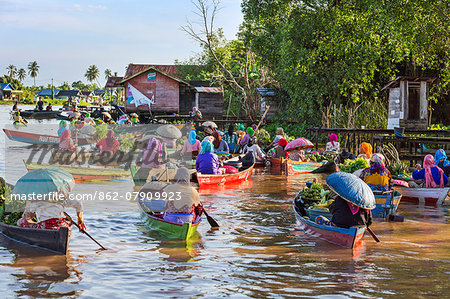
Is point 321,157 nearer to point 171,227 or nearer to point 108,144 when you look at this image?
point 108,144

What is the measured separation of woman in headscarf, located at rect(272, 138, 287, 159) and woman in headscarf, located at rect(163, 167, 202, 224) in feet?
42.6

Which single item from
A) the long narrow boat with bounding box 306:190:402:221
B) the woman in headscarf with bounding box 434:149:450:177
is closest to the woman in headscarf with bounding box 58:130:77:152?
the long narrow boat with bounding box 306:190:402:221

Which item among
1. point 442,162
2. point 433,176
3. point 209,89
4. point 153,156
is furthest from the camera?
point 209,89

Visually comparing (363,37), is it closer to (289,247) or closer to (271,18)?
(271,18)

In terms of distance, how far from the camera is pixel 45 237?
9133 mm

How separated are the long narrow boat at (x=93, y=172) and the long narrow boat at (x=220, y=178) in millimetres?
3351

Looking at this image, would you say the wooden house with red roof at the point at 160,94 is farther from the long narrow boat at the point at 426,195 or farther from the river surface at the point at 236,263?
the river surface at the point at 236,263

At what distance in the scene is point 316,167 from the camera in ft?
71.2

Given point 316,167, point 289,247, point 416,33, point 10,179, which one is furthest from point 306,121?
point 289,247

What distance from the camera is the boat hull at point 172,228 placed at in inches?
402

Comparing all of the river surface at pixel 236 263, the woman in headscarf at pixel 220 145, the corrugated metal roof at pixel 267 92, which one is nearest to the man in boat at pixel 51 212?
the river surface at pixel 236 263

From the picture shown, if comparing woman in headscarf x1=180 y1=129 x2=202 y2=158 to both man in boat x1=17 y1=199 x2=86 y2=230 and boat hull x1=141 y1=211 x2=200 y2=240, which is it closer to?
boat hull x1=141 y1=211 x2=200 y2=240

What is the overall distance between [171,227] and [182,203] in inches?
21.4

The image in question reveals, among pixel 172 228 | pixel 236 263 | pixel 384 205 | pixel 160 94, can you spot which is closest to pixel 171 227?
pixel 172 228
